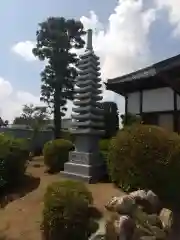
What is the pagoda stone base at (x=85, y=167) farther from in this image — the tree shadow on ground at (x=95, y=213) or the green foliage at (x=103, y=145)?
the tree shadow on ground at (x=95, y=213)

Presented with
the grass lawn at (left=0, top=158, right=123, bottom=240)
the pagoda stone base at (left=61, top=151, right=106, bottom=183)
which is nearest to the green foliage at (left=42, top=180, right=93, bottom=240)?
the grass lawn at (left=0, top=158, right=123, bottom=240)

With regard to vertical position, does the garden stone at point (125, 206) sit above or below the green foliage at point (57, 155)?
below

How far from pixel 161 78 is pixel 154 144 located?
26.4 ft

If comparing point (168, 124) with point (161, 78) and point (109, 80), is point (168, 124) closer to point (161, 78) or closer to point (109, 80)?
point (161, 78)

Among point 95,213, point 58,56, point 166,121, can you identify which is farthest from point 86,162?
point 58,56

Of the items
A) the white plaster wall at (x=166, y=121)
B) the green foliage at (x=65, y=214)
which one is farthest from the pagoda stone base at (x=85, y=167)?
the green foliage at (x=65, y=214)

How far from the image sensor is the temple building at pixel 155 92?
14.0m

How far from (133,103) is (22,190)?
22.0 ft

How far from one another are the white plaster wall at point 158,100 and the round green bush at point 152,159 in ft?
26.3

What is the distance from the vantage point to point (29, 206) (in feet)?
36.4

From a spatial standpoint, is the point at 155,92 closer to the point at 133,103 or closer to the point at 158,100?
the point at 158,100

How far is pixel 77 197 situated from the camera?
326 inches

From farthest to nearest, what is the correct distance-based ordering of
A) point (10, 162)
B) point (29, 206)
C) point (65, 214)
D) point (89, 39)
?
point (89, 39)
point (10, 162)
point (29, 206)
point (65, 214)

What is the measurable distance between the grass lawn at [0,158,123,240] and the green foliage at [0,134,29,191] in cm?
61
